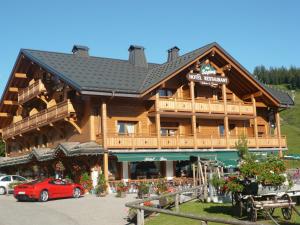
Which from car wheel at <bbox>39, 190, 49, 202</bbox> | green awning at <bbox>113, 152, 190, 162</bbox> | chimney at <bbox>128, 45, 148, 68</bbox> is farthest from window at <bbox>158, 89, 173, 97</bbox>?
car wheel at <bbox>39, 190, 49, 202</bbox>

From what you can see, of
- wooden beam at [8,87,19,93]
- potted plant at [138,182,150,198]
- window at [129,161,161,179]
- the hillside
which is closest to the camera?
potted plant at [138,182,150,198]

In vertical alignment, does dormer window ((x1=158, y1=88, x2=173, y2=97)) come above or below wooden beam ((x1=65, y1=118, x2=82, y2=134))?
above

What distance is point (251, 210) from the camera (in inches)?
599

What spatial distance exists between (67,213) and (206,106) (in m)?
19.2

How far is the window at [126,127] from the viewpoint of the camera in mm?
34031

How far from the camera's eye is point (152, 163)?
34.5 meters

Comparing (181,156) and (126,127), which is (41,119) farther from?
(181,156)

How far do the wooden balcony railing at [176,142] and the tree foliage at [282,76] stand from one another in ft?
418

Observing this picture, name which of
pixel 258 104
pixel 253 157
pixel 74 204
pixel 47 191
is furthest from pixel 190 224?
pixel 258 104

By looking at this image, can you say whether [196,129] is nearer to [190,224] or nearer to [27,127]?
[27,127]

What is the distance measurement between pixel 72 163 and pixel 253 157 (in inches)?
788

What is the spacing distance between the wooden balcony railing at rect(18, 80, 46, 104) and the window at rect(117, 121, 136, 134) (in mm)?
7691

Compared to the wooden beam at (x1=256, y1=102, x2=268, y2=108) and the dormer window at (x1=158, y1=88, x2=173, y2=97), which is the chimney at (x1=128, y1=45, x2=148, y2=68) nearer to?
the dormer window at (x1=158, y1=88, x2=173, y2=97)

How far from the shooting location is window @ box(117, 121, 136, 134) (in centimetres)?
3403
